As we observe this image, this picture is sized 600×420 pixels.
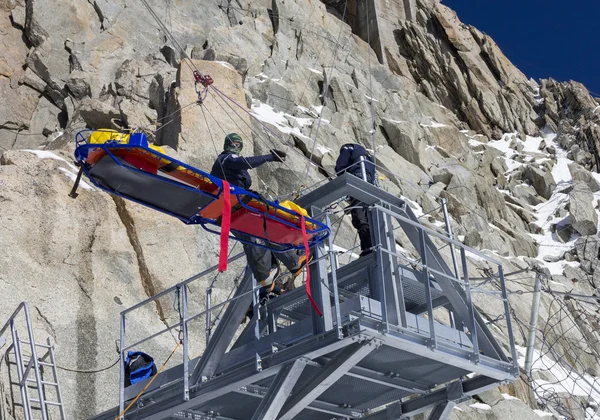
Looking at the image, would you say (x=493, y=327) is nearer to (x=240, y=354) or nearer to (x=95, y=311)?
(x=95, y=311)

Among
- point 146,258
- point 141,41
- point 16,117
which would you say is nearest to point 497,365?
point 146,258

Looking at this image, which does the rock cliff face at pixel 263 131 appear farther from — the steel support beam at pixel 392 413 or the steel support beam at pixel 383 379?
the steel support beam at pixel 392 413

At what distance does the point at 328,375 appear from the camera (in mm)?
9070

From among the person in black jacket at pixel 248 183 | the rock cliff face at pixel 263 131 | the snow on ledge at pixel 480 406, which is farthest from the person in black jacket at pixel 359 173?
the snow on ledge at pixel 480 406

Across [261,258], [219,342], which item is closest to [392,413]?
[219,342]

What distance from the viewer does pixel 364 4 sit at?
2398 inches

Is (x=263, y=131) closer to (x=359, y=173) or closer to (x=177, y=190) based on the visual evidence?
(x=359, y=173)

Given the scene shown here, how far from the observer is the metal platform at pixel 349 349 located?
904 centimetres

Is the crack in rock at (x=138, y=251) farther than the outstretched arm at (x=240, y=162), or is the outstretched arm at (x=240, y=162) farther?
the crack in rock at (x=138, y=251)

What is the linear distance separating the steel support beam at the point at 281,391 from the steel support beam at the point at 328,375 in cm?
30

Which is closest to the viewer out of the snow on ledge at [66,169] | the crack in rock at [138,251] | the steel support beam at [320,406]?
the steel support beam at [320,406]

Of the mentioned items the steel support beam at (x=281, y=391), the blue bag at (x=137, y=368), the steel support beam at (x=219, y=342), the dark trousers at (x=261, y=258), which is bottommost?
the steel support beam at (x=281, y=391)

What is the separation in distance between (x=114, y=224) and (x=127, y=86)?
1630 centimetres

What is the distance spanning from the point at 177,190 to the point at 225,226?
0.82 meters
